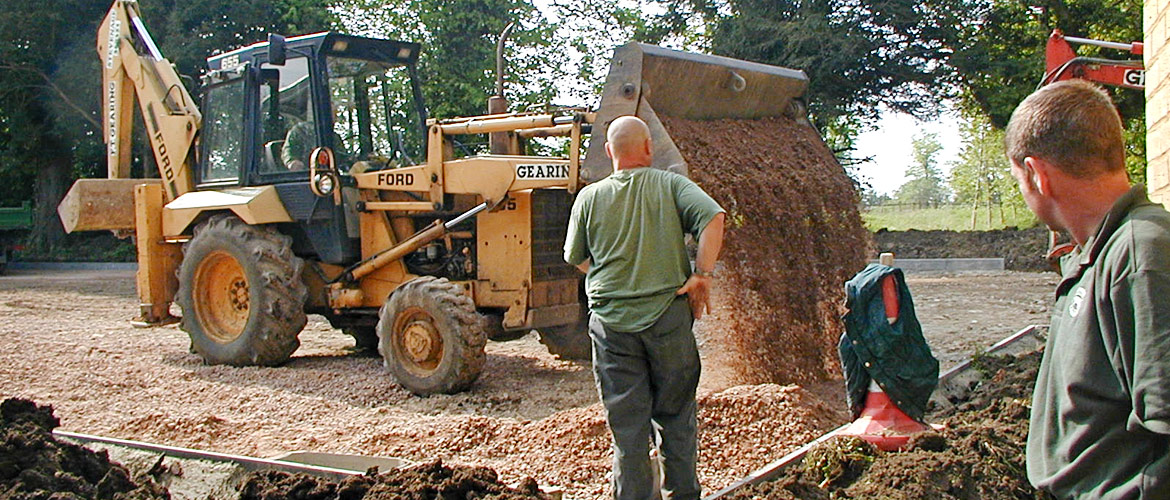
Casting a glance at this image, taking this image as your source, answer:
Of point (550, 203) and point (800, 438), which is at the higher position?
point (550, 203)

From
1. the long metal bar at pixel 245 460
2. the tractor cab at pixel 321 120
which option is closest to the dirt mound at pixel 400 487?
the long metal bar at pixel 245 460

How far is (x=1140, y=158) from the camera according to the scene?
16.6 metres

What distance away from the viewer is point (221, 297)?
8.93 m

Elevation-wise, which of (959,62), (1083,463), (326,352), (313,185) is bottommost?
(326,352)

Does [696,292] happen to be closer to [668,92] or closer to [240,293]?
[668,92]

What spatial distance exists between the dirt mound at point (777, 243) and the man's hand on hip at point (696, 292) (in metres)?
2.01

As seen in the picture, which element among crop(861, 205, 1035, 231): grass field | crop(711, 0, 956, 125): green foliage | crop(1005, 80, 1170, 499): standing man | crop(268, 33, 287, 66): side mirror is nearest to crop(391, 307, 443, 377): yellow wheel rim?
crop(268, 33, 287, 66): side mirror

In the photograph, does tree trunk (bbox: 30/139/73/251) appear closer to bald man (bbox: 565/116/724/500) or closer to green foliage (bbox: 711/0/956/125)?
green foliage (bbox: 711/0/956/125)

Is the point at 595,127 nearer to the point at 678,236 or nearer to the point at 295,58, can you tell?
the point at 678,236

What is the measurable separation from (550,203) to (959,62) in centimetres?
1308

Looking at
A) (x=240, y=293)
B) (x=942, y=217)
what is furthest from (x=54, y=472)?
(x=942, y=217)

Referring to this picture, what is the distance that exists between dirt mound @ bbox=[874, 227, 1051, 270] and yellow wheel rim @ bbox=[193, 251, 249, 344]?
41.4 feet

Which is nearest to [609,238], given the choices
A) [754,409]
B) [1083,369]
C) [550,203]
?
[754,409]

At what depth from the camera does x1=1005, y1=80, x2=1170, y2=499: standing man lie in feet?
5.81
